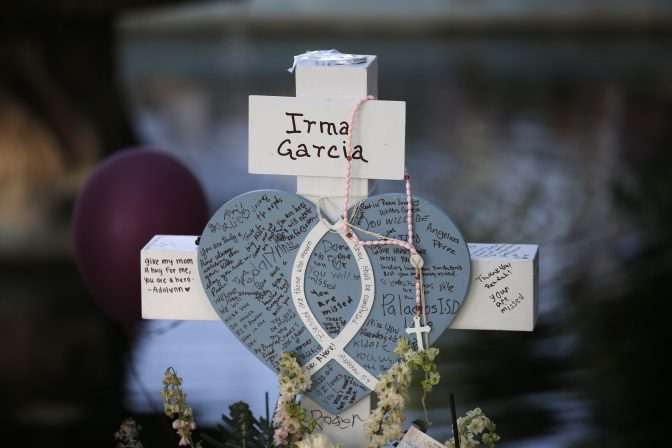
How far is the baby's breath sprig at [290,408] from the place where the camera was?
1302mm

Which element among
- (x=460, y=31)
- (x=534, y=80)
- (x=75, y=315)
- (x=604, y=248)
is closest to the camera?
(x=75, y=315)

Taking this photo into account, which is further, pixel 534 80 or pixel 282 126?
pixel 534 80

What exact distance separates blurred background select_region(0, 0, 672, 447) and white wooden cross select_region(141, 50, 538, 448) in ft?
4.87

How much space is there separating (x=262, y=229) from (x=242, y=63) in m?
12.1

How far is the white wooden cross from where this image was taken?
1.30 m

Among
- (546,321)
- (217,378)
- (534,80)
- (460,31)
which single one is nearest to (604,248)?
(546,321)

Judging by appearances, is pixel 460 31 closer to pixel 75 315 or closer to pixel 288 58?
pixel 288 58

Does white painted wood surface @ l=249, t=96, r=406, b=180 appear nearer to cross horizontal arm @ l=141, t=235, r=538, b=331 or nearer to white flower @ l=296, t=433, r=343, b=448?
cross horizontal arm @ l=141, t=235, r=538, b=331

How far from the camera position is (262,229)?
4.43ft

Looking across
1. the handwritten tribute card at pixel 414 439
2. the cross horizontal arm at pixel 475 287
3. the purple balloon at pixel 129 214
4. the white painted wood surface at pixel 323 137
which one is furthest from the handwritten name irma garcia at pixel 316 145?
the purple balloon at pixel 129 214

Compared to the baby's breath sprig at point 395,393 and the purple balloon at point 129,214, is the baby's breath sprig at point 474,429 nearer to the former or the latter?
the baby's breath sprig at point 395,393

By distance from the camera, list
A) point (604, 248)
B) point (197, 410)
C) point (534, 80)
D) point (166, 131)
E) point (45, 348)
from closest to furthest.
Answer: point (197, 410) → point (45, 348) → point (604, 248) → point (166, 131) → point (534, 80)

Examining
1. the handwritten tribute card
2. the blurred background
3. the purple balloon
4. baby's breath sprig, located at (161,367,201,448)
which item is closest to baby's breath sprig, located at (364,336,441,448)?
the handwritten tribute card

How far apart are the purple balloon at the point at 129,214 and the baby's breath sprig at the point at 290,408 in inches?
53.2
